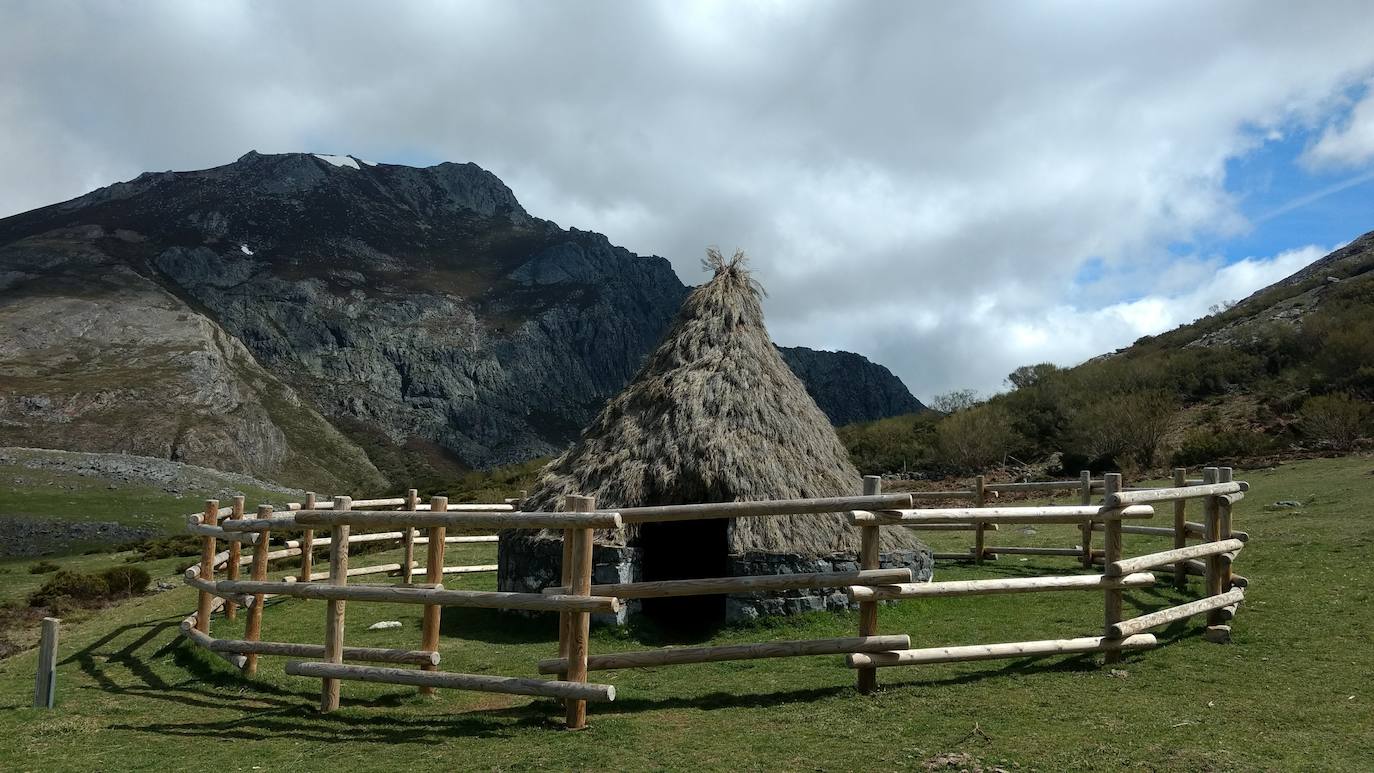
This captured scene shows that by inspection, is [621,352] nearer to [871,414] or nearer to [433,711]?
[871,414]

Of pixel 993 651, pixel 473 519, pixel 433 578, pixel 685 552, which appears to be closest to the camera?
pixel 473 519

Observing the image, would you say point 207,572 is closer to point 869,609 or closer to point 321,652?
point 321,652

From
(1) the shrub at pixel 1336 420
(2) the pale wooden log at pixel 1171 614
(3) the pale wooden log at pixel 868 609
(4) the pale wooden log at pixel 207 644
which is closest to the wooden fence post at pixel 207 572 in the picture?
(4) the pale wooden log at pixel 207 644

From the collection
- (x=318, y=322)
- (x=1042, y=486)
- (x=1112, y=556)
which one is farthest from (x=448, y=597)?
(x=318, y=322)

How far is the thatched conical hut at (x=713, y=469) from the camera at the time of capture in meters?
10.5

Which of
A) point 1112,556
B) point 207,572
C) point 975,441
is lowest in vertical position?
point 207,572

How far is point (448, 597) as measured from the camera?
6.82 meters

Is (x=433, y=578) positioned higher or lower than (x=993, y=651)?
higher

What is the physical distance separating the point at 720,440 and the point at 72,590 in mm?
16597

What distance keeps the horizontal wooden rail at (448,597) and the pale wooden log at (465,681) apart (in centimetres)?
54

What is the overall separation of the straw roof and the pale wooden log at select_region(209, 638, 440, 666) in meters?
3.88

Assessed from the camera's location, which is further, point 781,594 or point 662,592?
point 781,594

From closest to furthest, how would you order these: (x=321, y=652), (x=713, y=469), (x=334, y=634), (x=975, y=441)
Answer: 1. (x=334, y=634)
2. (x=321, y=652)
3. (x=713, y=469)
4. (x=975, y=441)

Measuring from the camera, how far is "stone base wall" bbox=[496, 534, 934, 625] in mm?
10242
